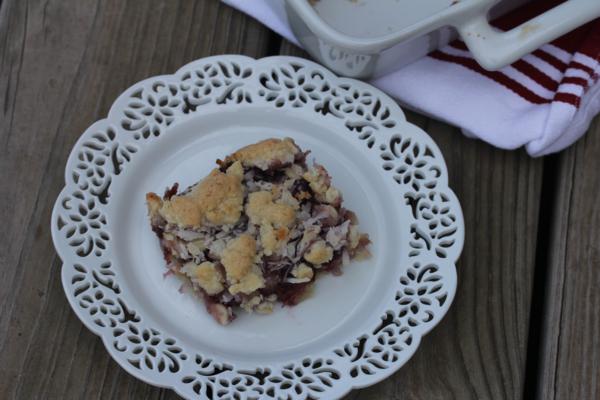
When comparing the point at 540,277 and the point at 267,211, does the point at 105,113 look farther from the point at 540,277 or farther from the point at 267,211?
the point at 540,277

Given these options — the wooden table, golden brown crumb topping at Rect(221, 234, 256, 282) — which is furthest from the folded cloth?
golden brown crumb topping at Rect(221, 234, 256, 282)

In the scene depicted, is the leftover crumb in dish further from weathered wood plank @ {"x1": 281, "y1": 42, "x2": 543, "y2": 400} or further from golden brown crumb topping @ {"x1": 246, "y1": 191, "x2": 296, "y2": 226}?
weathered wood plank @ {"x1": 281, "y1": 42, "x2": 543, "y2": 400}

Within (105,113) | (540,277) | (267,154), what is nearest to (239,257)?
(267,154)

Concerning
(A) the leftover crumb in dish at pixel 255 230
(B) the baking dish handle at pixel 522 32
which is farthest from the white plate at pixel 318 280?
(B) the baking dish handle at pixel 522 32

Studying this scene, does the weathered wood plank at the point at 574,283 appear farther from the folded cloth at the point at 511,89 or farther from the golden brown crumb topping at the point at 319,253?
the golden brown crumb topping at the point at 319,253

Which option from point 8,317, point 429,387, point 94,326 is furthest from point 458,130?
point 8,317

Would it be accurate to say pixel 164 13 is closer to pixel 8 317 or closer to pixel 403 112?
pixel 403 112
